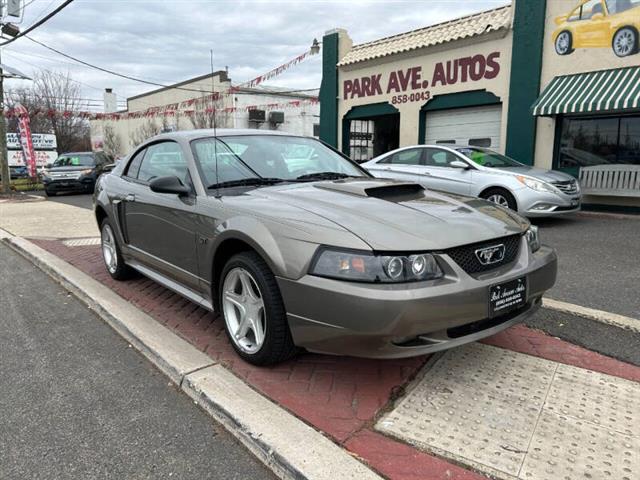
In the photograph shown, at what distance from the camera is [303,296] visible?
2.63 m

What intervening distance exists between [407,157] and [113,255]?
6.61 meters

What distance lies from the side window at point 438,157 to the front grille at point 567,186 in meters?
1.85

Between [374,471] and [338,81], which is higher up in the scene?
[338,81]

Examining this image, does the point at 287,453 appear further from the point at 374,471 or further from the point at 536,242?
the point at 536,242

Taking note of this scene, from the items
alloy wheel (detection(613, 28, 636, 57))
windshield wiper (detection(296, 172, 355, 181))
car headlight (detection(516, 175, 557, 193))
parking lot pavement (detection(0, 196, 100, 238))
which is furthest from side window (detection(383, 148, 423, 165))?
windshield wiper (detection(296, 172, 355, 181))

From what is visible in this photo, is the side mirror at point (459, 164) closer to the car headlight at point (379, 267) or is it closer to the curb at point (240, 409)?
the curb at point (240, 409)

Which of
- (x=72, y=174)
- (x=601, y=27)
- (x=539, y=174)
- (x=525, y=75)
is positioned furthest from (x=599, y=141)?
(x=72, y=174)

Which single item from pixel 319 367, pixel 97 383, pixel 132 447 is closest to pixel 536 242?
pixel 319 367

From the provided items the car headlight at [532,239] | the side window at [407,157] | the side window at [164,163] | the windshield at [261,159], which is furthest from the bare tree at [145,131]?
the car headlight at [532,239]

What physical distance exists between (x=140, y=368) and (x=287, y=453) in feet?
4.83

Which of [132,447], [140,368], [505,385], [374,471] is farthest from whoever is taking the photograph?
[140,368]

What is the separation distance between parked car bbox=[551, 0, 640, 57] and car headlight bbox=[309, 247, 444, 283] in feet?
33.5

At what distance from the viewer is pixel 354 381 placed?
3.00 meters

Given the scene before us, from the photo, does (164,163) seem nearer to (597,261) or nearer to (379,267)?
(379,267)
